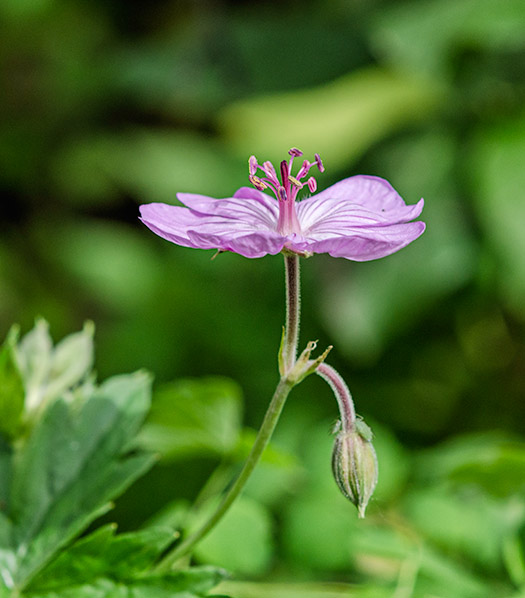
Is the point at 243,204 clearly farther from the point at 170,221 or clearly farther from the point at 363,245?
the point at 363,245

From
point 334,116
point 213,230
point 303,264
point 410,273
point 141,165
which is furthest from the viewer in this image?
point 141,165

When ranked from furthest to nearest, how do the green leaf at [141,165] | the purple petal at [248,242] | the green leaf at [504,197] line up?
1. the green leaf at [141,165]
2. the green leaf at [504,197]
3. the purple petal at [248,242]

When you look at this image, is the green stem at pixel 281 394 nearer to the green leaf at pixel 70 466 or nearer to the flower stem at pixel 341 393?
the flower stem at pixel 341 393

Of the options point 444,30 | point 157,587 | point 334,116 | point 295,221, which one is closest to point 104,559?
point 157,587

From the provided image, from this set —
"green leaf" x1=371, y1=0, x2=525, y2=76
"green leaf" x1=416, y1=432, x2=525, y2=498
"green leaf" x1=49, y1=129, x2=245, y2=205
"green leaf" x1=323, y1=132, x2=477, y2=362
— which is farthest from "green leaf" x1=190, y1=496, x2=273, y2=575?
"green leaf" x1=49, y1=129, x2=245, y2=205

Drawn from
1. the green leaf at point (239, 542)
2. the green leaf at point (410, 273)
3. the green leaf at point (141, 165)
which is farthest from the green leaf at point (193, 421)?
the green leaf at point (141, 165)

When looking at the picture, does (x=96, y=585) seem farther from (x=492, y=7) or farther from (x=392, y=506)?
(x=492, y=7)

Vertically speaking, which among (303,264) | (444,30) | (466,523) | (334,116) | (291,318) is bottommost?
(466,523)
